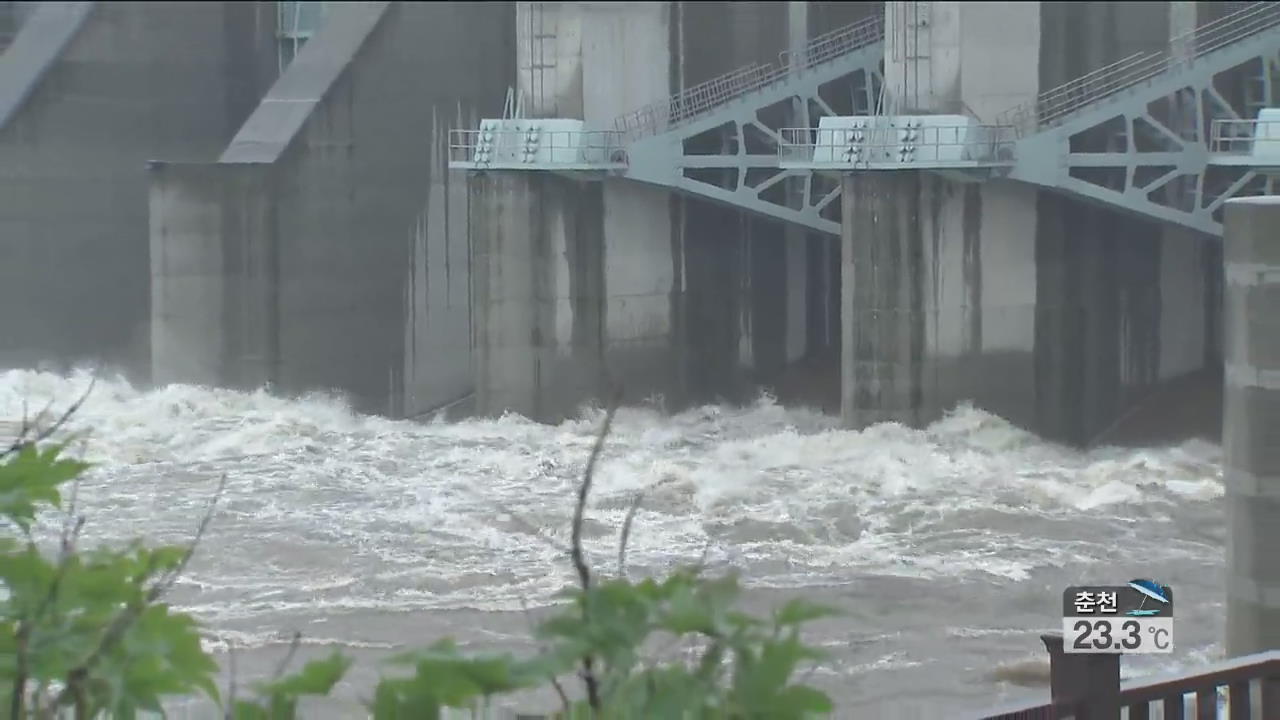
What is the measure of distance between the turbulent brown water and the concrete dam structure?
803mm

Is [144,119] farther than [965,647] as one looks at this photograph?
Yes

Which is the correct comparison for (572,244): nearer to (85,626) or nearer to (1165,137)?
(1165,137)

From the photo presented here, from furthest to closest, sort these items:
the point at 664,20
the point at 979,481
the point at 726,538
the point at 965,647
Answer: the point at 664,20, the point at 979,481, the point at 726,538, the point at 965,647

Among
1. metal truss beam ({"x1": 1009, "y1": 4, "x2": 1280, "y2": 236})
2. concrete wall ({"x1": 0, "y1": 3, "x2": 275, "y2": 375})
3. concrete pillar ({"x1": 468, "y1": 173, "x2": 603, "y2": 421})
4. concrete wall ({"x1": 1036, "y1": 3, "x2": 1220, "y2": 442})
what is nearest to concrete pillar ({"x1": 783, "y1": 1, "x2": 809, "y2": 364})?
concrete pillar ({"x1": 468, "y1": 173, "x2": 603, "y2": 421})

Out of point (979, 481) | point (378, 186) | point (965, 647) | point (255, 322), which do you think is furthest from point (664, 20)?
point (965, 647)

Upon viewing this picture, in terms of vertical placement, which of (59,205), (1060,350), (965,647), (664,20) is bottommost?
(965,647)

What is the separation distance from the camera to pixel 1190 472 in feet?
67.7

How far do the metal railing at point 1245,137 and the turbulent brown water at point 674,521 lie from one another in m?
3.00

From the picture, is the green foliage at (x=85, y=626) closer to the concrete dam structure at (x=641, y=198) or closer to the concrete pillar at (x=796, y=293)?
the concrete dam structure at (x=641, y=198)

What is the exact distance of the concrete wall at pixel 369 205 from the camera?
24922mm

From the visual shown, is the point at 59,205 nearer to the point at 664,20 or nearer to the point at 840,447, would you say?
the point at 664,20

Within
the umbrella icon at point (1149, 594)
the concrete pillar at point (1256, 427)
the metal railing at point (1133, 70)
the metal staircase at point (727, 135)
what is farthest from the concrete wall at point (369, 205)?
the umbrella icon at point (1149, 594)

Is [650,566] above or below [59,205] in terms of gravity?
below

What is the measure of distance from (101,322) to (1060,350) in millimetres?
11971
